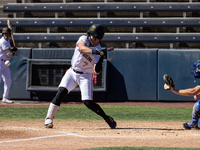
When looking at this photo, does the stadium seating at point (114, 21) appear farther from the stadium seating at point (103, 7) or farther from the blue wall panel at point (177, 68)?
the blue wall panel at point (177, 68)

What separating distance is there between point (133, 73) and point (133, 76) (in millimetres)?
100

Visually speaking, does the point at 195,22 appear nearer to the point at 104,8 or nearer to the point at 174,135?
the point at 104,8

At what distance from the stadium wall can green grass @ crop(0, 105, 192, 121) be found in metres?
1.36

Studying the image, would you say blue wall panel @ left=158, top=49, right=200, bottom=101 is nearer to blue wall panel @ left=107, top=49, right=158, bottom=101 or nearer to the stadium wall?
the stadium wall

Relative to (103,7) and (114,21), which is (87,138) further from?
(103,7)

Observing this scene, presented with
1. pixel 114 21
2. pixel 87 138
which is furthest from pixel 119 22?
pixel 87 138

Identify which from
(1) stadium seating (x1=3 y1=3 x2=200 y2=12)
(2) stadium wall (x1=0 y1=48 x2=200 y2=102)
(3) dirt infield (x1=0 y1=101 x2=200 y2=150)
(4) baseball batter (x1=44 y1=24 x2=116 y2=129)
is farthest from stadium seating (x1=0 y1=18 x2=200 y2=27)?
(3) dirt infield (x1=0 y1=101 x2=200 y2=150)

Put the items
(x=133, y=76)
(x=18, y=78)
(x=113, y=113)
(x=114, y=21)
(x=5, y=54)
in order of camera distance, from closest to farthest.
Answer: (x=113, y=113), (x=5, y=54), (x=133, y=76), (x=18, y=78), (x=114, y=21)

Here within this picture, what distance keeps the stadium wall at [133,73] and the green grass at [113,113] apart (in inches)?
53.4

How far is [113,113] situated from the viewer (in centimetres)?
827

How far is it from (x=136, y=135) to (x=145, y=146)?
2.89ft

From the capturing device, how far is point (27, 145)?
4.00m

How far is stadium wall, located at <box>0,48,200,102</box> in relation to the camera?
420 inches

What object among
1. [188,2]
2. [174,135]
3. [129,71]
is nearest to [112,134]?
[174,135]
